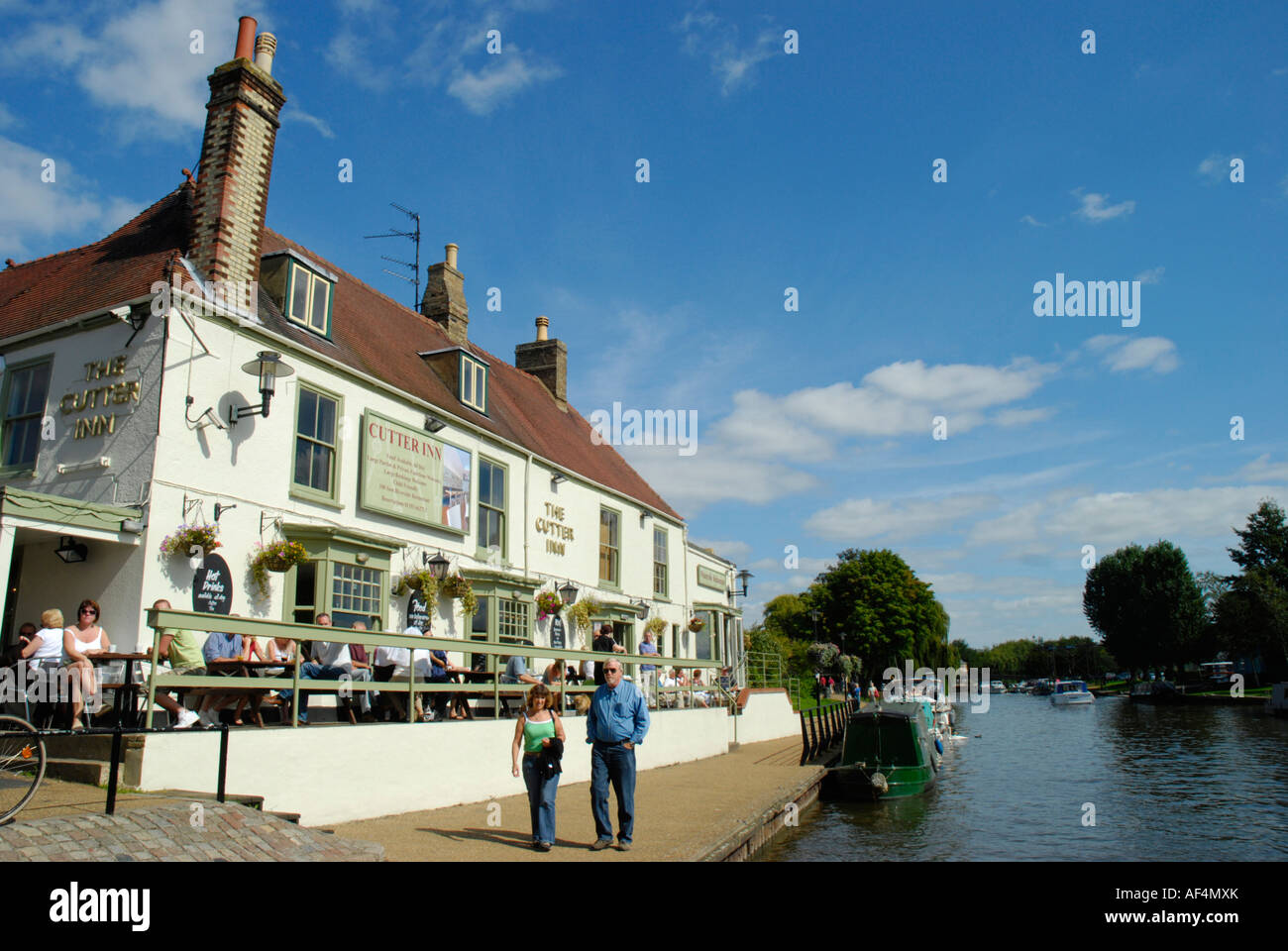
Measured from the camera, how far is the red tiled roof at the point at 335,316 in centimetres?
1369

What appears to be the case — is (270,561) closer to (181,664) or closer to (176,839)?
(181,664)

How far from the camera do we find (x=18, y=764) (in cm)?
652

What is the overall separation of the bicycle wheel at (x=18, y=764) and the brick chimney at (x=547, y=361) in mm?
22079

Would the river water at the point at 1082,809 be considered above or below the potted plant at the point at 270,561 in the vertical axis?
below

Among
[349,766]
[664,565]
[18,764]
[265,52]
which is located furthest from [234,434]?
[664,565]

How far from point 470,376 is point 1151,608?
77.1 meters

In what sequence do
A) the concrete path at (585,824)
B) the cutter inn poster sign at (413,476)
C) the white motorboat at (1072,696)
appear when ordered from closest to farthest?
the concrete path at (585,824)
the cutter inn poster sign at (413,476)
the white motorboat at (1072,696)

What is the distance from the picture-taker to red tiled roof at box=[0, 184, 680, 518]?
13.7m

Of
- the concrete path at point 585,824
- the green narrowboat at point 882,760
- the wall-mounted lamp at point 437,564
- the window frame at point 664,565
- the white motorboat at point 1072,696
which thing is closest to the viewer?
the concrete path at point 585,824

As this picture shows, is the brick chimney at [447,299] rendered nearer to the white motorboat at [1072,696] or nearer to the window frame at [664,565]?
the window frame at [664,565]

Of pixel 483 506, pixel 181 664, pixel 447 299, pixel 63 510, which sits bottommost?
pixel 181 664

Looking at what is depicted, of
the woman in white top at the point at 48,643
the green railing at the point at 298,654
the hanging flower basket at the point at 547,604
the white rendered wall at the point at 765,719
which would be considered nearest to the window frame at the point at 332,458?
the green railing at the point at 298,654

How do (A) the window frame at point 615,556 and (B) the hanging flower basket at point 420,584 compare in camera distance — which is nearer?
(B) the hanging flower basket at point 420,584

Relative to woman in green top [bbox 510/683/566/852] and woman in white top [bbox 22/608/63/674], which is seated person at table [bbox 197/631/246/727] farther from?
woman in green top [bbox 510/683/566/852]
